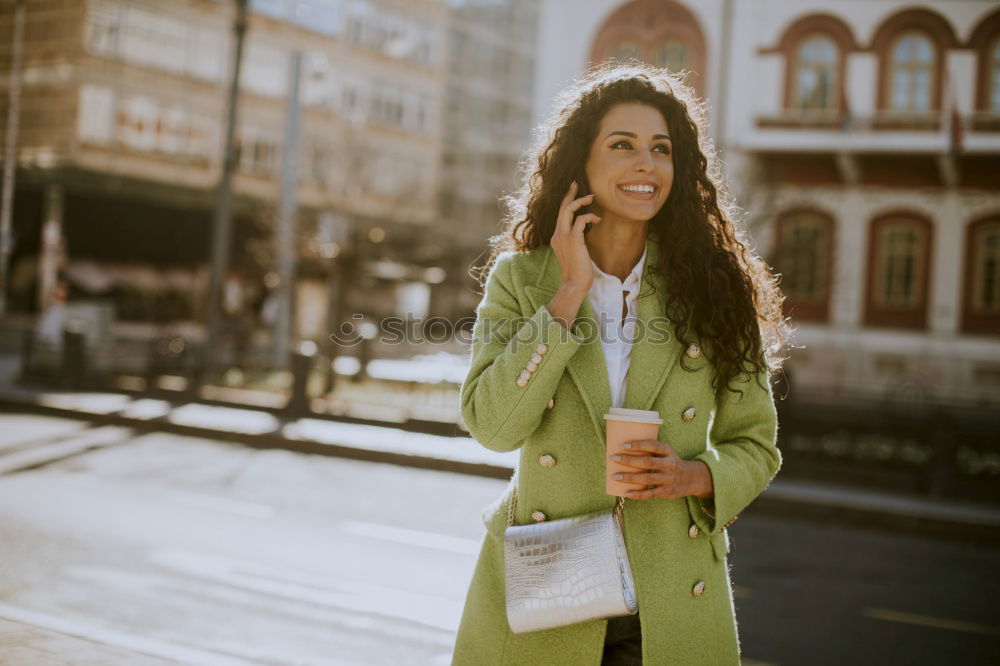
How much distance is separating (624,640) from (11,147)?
1535 inches

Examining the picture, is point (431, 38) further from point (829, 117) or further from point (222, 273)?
point (222, 273)

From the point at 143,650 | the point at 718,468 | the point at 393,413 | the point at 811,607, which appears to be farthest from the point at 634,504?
the point at 393,413

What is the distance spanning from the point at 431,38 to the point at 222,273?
34090 millimetres

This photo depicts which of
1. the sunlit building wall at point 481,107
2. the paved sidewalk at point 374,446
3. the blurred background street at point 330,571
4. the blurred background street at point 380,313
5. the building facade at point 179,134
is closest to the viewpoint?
the blurred background street at point 330,571

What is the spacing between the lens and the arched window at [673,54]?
23938 mm

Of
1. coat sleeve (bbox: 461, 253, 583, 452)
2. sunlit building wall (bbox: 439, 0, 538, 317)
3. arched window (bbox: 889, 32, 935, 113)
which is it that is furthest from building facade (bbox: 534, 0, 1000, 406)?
sunlit building wall (bbox: 439, 0, 538, 317)

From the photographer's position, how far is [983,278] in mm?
22859

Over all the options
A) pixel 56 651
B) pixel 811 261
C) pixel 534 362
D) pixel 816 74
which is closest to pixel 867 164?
pixel 816 74

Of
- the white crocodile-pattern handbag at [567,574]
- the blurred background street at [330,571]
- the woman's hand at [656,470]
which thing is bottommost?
the blurred background street at [330,571]

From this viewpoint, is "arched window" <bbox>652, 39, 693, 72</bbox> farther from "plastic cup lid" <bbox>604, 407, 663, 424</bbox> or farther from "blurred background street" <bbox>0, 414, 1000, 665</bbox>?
"plastic cup lid" <bbox>604, 407, 663, 424</bbox>

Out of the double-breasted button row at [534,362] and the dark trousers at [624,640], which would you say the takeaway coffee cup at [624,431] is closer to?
the double-breasted button row at [534,362]

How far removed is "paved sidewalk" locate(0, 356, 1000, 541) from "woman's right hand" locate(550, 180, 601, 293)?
7.77 meters

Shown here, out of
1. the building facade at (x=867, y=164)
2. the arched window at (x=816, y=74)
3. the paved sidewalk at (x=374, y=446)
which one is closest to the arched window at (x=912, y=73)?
the building facade at (x=867, y=164)

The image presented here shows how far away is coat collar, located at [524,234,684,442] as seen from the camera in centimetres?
223
